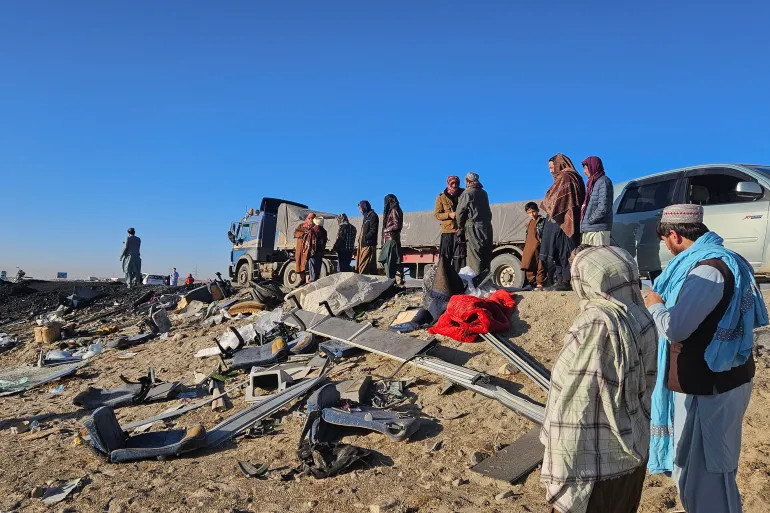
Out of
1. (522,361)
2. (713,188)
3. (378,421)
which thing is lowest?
(378,421)

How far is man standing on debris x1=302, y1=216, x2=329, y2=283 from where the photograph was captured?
10.5 meters

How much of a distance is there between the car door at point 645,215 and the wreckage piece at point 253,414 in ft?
13.8

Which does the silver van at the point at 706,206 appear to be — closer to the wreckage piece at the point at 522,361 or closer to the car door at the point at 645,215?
the car door at the point at 645,215

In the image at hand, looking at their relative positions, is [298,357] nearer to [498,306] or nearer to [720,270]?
[498,306]

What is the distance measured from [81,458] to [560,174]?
569 cm

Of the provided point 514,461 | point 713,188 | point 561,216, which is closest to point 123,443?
point 514,461

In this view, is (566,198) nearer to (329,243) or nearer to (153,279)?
(329,243)

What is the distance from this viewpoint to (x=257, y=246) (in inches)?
707

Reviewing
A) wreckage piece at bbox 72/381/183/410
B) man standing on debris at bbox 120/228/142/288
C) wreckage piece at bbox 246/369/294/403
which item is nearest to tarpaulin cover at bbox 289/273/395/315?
wreckage piece at bbox 246/369/294/403

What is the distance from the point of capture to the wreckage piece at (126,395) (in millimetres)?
5945

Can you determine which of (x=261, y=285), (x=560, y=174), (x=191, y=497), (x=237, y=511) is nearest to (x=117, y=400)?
(x=191, y=497)

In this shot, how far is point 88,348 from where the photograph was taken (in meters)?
9.20

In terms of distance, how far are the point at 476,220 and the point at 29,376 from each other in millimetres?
6785

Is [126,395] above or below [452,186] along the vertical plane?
below
